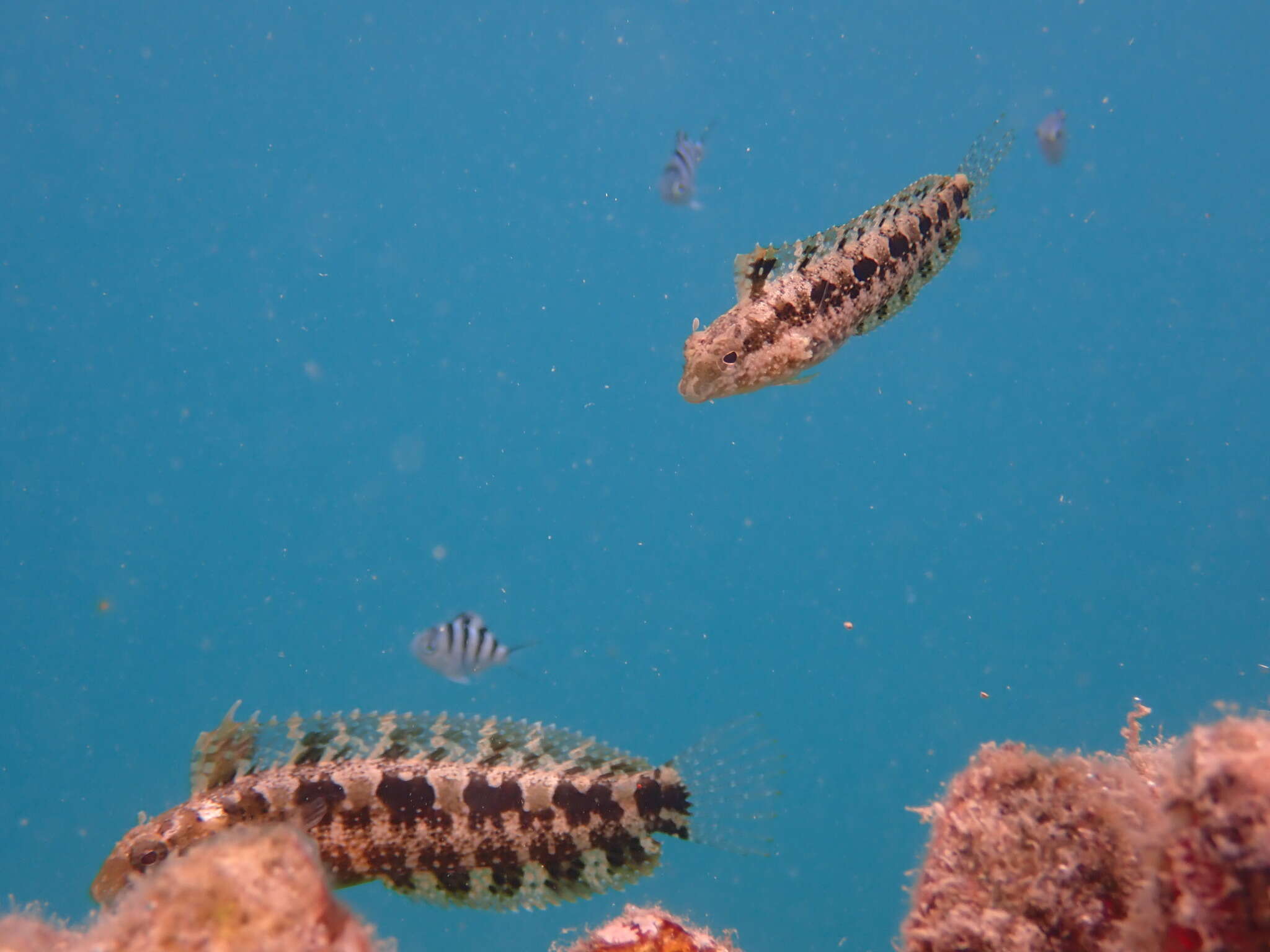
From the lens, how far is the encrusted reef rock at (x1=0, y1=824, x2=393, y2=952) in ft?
5.80

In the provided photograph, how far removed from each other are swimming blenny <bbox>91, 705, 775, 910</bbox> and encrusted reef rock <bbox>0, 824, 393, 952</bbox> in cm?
299

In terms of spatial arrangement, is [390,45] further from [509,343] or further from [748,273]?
[748,273]

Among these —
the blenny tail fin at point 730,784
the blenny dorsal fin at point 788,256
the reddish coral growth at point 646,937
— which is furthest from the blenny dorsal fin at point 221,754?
the blenny dorsal fin at point 788,256

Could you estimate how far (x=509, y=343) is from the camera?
24.0 meters

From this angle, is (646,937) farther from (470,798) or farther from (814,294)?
(814,294)

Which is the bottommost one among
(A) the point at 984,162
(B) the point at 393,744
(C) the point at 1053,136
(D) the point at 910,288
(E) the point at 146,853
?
(E) the point at 146,853

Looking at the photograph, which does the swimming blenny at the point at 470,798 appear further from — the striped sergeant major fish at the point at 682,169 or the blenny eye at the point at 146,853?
the striped sergeant major fish at the point at 682,169

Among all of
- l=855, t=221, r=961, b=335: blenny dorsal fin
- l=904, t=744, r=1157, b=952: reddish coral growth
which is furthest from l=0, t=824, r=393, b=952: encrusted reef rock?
l=855, t=221, r=961, b=335: blenny dorsal fin

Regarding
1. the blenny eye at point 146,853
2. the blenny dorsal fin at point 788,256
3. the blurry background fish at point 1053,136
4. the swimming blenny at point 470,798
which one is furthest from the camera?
the blurry background fish at point 1053,136

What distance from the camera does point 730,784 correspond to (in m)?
5.10

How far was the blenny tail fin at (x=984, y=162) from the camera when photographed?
5227mm

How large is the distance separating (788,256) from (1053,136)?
7860 millimetres

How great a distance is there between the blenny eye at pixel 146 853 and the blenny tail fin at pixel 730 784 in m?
3.18

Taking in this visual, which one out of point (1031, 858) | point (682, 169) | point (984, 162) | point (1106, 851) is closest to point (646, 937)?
point (1031, 858)
